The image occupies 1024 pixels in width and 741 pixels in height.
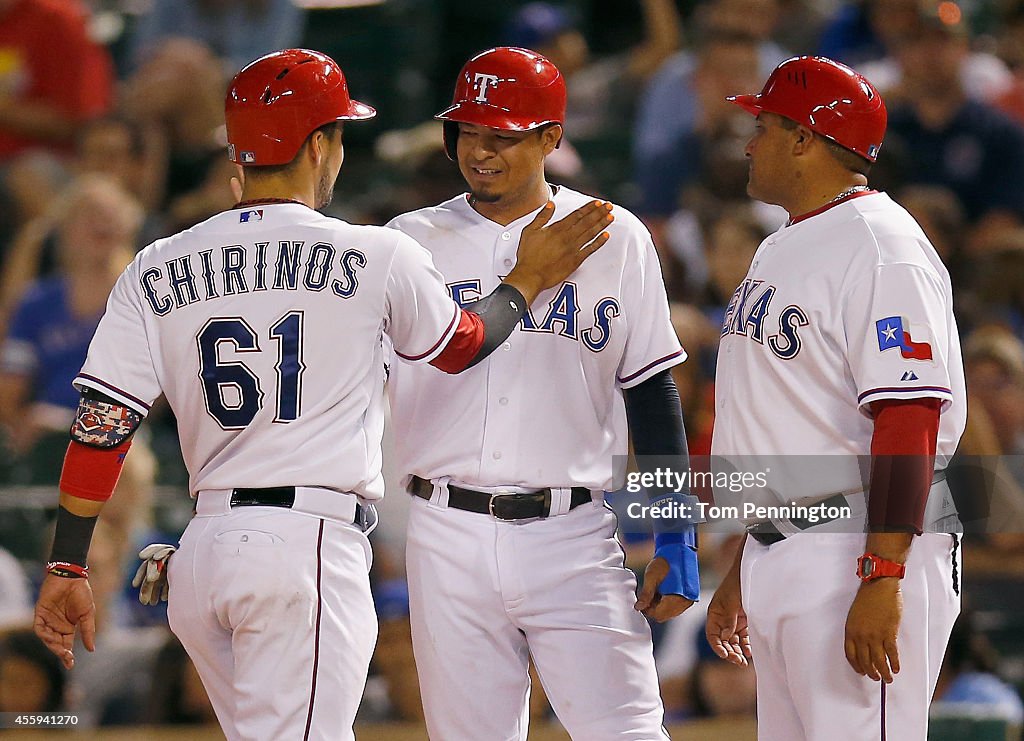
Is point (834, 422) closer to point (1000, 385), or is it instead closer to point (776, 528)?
point (776, 528)

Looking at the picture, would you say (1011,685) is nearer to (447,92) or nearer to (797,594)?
(797,594)

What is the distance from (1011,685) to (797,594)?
9.07 feet

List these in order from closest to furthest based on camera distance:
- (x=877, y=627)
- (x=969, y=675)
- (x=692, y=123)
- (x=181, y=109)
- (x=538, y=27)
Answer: (x=877, y=627)
(x=969, y=675)
(x=692, y=123)
(x=181, y=109)
(x=538, y=27)

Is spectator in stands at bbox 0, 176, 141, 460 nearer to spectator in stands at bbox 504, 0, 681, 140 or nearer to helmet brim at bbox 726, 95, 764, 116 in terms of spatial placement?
spectator in stands at bbox 504, 0, 681, 140

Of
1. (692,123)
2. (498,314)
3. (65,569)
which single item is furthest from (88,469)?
(692,123)

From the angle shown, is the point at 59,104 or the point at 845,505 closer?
the point at 845,505

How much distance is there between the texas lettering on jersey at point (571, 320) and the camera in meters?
3.60

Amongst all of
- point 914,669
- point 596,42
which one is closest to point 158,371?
point 914,669

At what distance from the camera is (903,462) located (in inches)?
121

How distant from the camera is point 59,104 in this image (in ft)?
27.4

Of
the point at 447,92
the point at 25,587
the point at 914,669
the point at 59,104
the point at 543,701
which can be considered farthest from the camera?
the point at 447,92

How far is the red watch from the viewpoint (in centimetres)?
305

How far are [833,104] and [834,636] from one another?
1.15 meters

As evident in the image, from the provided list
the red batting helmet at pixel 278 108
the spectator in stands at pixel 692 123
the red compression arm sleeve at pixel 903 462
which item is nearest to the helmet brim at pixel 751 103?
the red compression arm sleeve at pixel 903 462
